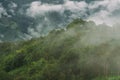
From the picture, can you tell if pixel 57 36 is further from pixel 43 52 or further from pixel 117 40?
pixel 117 40

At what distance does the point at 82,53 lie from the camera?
109 m

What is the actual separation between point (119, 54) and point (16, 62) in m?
65.4

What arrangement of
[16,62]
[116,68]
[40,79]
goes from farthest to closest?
[16,62] < [40,79] < [116,68]

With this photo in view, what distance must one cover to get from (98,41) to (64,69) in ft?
48.3

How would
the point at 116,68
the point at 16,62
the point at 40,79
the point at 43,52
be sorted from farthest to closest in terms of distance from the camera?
the point at 16,62 → the point at 43,52 → the point at 40,79 → the point at 116,68

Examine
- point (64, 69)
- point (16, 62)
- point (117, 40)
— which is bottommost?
point (16, 62)

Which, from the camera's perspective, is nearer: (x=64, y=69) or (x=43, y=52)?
(x=64, y=69)

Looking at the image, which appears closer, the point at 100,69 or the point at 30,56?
the point at 100,69

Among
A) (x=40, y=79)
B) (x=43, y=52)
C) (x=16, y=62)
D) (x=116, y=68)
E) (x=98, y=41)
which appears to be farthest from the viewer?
(x=16, y=62)

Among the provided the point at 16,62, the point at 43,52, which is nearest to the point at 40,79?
the point at 43,52

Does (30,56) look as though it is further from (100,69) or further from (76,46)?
(100,69)

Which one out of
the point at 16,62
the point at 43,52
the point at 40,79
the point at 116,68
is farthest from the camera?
the point at 16,62

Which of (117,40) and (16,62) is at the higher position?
(117,40)

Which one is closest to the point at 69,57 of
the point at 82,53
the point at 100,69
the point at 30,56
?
the point at 82,53
